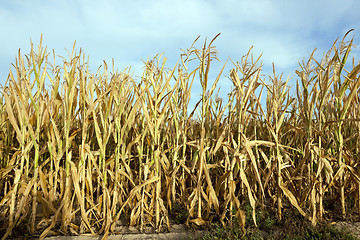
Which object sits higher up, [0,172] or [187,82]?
[187,82]

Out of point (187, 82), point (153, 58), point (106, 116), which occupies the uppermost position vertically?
point (153, 58)

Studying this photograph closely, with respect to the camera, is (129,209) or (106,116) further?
(129,209)

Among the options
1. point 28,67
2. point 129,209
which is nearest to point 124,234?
point 129,209

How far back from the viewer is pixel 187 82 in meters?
2.74

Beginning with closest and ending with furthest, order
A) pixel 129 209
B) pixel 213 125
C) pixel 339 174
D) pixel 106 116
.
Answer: pixel 106 116, pixel 339 174, pixel 129 209, pixel 213 125

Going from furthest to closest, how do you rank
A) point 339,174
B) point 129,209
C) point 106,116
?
point 129,209
point 339,174
point 106,116

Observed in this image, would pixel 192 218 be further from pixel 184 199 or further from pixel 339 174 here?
pixel 339 174

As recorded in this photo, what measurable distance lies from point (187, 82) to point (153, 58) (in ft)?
1.34

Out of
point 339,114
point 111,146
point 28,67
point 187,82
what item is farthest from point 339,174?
point 28,67

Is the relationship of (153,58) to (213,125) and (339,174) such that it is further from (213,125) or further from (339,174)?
(339,174)

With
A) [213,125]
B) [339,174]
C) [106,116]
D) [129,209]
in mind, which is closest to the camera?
[106,116]

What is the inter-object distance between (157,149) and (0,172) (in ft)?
5.08

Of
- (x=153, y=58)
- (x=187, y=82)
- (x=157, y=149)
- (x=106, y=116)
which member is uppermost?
(x=153, y=58)

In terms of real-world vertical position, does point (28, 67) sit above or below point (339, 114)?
above
